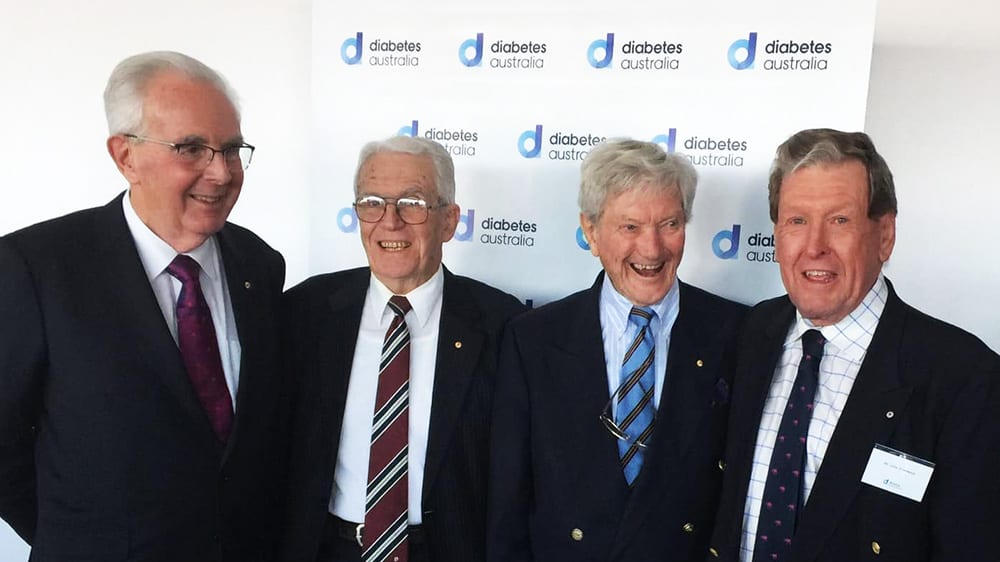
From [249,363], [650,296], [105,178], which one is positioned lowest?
[249,363]

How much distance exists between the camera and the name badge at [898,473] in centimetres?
160

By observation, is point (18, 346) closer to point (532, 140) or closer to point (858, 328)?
point (532, 140)

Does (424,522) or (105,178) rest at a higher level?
(105,178)

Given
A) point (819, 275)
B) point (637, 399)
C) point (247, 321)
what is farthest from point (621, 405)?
point (247, 321)

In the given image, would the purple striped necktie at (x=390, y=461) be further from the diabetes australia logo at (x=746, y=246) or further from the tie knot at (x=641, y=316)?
the diabetes australia logo at (x=746, y=246)

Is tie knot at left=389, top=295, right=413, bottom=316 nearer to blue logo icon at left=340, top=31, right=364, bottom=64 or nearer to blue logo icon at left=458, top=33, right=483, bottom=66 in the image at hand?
blue logo icon at left=458, top=33, right=483, bottom=66

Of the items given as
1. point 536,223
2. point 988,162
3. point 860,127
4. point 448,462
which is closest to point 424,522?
point 448,462

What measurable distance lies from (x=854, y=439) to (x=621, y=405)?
0.60 m

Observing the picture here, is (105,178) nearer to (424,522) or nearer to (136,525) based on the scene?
(136,525)

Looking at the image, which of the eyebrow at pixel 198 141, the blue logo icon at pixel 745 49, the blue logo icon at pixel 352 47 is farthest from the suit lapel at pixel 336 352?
the blue logo icon at pixel 745 49

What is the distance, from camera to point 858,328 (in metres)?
1.77

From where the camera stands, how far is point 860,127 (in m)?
2.52

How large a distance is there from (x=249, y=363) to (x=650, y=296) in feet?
3.92

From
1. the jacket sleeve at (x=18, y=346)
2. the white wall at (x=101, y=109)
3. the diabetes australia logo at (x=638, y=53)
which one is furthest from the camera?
the white wall at (x=101, y=109)
